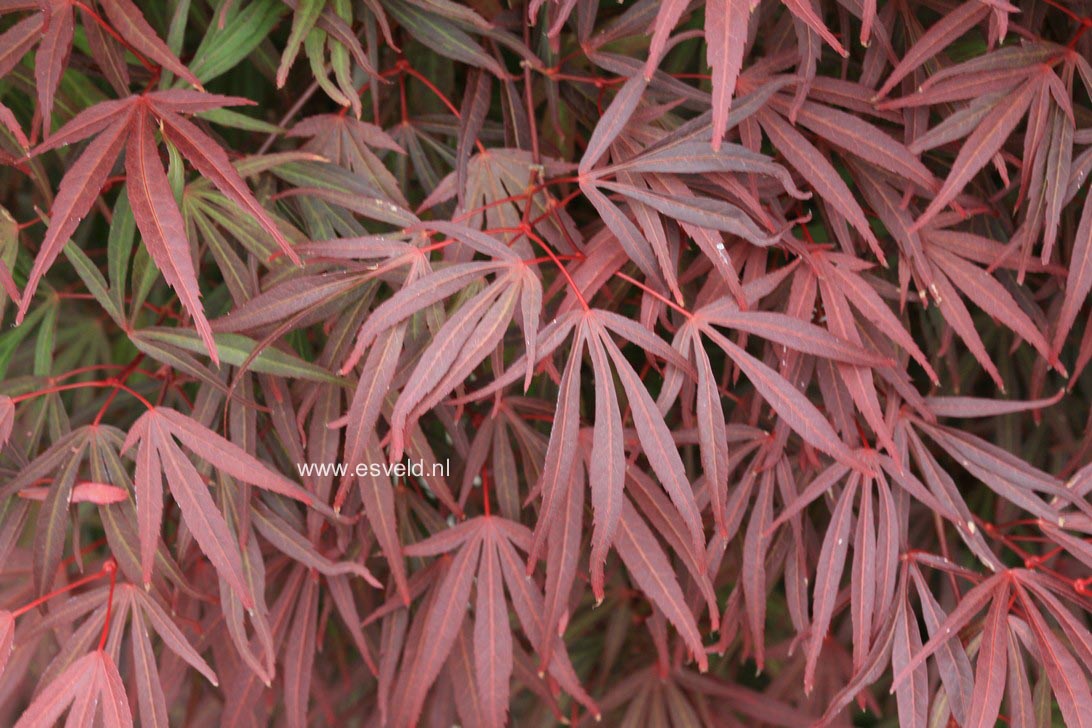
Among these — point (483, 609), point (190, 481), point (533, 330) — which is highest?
point (533, 330)

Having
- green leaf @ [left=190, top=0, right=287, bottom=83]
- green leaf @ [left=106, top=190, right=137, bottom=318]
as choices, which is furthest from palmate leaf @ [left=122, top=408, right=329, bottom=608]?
green leaf @ [left=190, top=0, right=287, bottom=83]

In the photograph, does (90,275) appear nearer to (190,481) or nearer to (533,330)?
(190,481)

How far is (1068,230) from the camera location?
762 millimetres

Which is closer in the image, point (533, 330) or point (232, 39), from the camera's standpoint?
point (533, 330)

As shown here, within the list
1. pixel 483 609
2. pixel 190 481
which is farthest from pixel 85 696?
pixel 483 609

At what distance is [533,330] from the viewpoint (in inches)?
23.0

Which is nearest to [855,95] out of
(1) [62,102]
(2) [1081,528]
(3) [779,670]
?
(2) [1081,528]

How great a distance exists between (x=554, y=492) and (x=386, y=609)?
269 millimetres

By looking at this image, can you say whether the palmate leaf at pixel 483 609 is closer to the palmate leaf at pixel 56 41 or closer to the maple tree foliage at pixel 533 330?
the maple tree foliage at pixel 533 330

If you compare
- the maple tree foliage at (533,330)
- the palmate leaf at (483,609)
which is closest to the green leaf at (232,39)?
the maple tree foliage at (533,330)

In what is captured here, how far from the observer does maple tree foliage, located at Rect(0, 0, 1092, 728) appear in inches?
24.0

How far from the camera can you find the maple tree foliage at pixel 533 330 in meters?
0.61

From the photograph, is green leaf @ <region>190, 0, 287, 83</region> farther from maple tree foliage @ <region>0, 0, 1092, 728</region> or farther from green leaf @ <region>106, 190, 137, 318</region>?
green leaf @ <region>106, 190, 137, 318</region>

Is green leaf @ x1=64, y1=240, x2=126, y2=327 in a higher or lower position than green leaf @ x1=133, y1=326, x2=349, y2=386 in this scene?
higher
